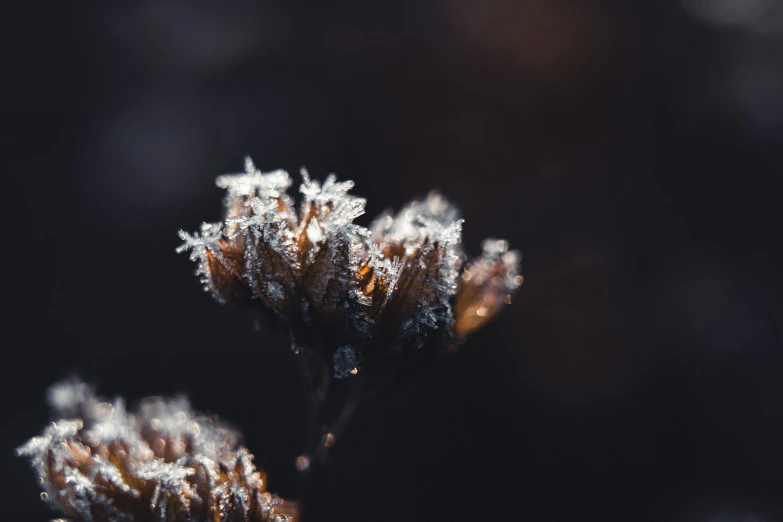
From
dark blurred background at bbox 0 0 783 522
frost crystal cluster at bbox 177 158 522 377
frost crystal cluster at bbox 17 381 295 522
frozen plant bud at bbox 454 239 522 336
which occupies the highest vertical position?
dark blurred background at bbox 0 0 783 522

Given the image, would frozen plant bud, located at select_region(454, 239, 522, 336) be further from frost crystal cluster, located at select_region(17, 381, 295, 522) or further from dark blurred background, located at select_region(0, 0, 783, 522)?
dark blurred background, located at select_region(0, 0, 783, 522)

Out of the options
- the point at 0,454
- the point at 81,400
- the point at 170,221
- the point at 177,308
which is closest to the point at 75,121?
the point at 170,221

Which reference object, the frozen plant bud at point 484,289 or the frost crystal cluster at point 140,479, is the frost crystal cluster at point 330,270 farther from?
the frost crystal cluster at point 140,479

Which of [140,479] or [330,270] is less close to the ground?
[330,270]

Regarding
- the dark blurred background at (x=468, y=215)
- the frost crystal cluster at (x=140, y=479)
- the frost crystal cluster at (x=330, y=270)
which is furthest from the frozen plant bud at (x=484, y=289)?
the dark blurred background at (x=468, y=215)

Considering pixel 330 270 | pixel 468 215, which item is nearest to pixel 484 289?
pixel 330 270

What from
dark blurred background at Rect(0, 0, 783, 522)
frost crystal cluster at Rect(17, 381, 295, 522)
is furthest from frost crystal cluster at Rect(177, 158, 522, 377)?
dark blurred background at Rect(0, 0, 783, 522)

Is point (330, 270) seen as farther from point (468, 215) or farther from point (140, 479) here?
point (468, 215)
